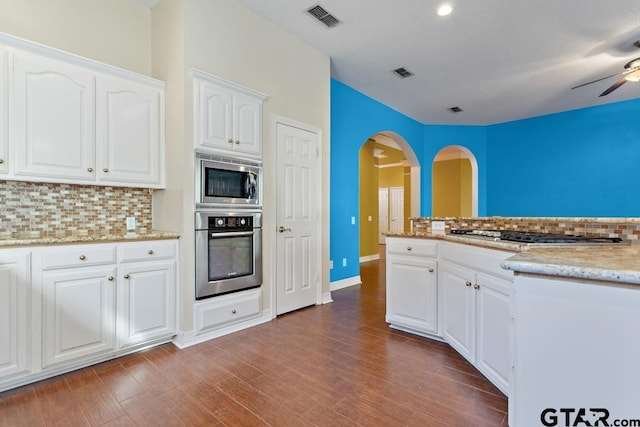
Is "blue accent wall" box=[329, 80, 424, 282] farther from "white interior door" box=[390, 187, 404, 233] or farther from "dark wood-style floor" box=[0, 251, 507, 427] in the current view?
"white interior door" box=[390, 187, 404, 233]

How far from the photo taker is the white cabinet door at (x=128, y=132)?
257 cm

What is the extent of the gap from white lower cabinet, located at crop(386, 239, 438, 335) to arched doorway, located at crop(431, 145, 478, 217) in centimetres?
720

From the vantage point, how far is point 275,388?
2.00 m

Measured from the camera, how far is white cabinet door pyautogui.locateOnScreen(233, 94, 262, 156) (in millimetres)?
2980

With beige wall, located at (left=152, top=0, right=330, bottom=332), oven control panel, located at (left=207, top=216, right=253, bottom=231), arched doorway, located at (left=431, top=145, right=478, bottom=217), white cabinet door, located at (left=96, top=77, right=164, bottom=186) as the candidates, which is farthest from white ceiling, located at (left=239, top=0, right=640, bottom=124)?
arched doorway, located at (left=431, top=145, right=478, bottom=217)

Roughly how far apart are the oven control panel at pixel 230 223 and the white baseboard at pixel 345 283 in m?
1.96

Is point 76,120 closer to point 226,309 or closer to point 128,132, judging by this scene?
point 128,132

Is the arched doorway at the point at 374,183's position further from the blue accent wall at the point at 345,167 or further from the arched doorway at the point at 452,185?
the arched doorway at the point at 452,185

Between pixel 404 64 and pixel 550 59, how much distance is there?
6.11 ft

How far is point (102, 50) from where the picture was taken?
2832 millimetres

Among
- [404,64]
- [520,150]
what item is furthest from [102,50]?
[520,150]

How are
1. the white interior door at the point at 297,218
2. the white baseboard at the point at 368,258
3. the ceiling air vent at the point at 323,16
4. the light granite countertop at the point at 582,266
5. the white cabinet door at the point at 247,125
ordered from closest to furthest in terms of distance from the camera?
1. the light granite countertop at the point at 582,266
2. the white cabinet door at the point at 247,125
3. the ceiling air vent at the point at 323,16
4. the white interior door at the point at 297,218
5. the white baseboard at the point at 368,258

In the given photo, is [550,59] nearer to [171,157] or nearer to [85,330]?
[171,157]

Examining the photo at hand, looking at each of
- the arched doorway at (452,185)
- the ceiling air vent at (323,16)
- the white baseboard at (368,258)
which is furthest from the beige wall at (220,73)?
the arched doorway at (452,185)
